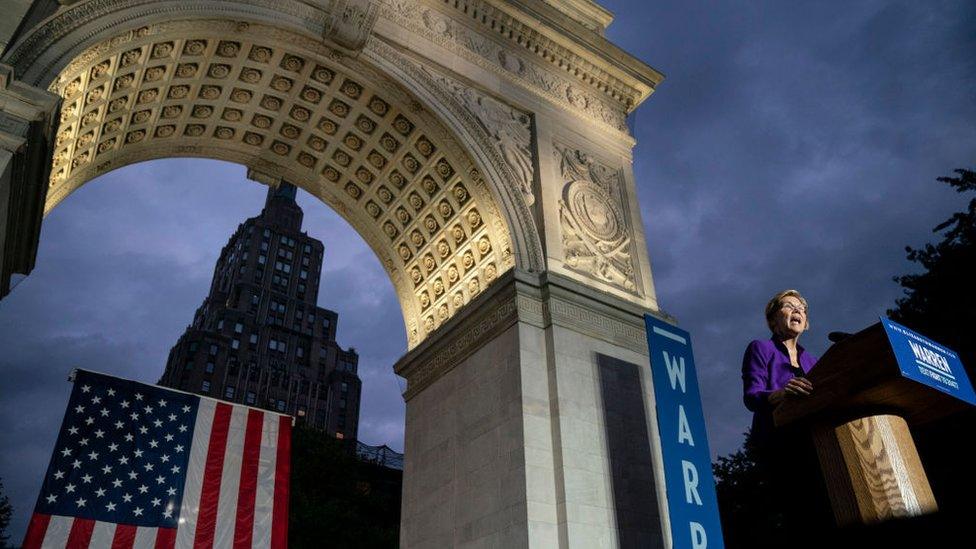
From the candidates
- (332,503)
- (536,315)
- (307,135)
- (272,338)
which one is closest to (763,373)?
(536,315)

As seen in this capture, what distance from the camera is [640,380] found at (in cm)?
1421

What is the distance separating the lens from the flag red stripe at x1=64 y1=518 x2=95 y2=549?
38.3 ft

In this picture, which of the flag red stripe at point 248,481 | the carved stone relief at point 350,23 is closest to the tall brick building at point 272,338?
the flag red stripe at point 248,481

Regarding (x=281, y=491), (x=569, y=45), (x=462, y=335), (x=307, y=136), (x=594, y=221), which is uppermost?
(x=569, y=45)

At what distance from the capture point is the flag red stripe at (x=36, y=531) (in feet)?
36.9

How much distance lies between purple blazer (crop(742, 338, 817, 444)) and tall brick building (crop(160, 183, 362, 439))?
75.0 meters

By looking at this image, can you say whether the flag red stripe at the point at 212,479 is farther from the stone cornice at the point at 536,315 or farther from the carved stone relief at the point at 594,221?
the carved stone relief at the point at 594,221

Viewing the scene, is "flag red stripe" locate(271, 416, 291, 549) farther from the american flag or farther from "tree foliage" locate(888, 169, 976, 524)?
"tree foliage" locate(888, 169, 976, 524)

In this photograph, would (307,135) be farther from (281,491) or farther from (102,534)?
(102,534)

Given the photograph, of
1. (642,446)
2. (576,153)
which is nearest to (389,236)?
(576,153)

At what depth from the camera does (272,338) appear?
81.1 m

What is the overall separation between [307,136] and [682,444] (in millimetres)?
11610

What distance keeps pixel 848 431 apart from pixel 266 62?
14819 millimetres

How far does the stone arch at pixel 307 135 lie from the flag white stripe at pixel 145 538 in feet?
23.3
